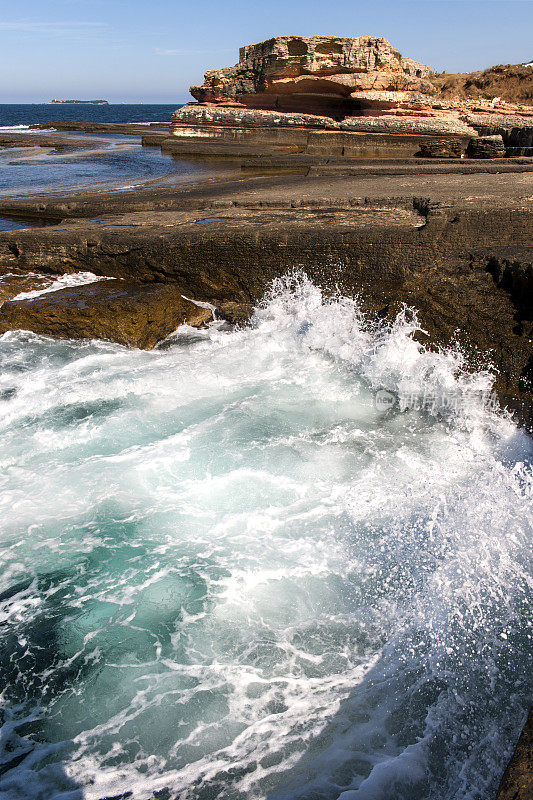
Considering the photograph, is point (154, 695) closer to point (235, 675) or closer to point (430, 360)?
point (235, 675)

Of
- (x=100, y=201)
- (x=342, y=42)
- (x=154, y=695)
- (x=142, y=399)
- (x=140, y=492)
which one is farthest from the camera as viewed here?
(x=342, y=42)

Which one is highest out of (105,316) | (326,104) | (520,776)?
(326,104)

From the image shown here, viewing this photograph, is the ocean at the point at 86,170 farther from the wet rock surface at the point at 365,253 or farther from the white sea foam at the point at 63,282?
the wet rock surface at the point at 365,253

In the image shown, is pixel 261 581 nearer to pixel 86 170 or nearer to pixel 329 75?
pixel 86 170

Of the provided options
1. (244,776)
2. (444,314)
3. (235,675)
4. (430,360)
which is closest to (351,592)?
(235,675)

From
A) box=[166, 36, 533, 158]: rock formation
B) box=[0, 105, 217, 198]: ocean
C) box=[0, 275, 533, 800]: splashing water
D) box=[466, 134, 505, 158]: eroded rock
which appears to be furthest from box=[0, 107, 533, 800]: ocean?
box=[166, 36, 533, 158]: rock formation

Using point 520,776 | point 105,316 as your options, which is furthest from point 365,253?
point 520,776

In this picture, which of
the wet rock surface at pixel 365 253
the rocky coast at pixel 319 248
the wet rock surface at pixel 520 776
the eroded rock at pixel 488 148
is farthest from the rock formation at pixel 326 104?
the wet rock surface at pixel 520 776
